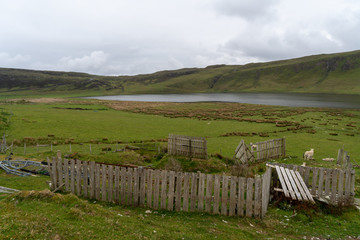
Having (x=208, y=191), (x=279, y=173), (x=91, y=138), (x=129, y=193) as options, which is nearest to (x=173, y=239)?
(x=208, y=191)

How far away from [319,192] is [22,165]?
63.5 feet

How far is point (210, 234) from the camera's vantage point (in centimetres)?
779

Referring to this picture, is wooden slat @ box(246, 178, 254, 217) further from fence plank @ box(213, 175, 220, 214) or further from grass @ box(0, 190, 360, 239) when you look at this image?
fence plank @ box(213, 175, 220, 214)

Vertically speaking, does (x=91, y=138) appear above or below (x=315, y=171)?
below

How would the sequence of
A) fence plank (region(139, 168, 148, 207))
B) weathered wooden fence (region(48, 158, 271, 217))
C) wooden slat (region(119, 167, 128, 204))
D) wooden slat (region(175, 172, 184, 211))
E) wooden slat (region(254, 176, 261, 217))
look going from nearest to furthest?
wooden slat (region(254, 176, 261, 217)) → weathered wooden fence (region(48, 158, 271, 217)) → wooden slat (region(175, 172, 184, 211)) → fence plank (region(139, 168, 148, 207)) → wooden slat (region(119, 167, 128, 204))

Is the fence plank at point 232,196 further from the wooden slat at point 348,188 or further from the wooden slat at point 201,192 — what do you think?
the wooden slat at point 348,188

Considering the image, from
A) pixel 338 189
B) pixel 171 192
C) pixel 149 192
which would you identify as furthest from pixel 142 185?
pixel 338 189

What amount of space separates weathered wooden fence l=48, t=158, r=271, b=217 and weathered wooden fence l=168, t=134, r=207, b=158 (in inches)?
356

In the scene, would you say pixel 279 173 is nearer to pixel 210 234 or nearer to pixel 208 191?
pixel 208 191

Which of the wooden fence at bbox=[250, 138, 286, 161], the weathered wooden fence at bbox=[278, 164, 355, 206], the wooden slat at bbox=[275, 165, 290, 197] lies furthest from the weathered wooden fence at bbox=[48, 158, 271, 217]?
the wooden fence at bbox=[250, 138, 286, 161]

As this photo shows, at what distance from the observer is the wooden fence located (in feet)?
68.6

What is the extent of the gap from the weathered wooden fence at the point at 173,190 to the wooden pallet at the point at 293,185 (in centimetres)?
91

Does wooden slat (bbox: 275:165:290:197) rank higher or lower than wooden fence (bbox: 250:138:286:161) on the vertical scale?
higher

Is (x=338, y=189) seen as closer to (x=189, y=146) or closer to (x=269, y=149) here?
(x=269, y=149)
